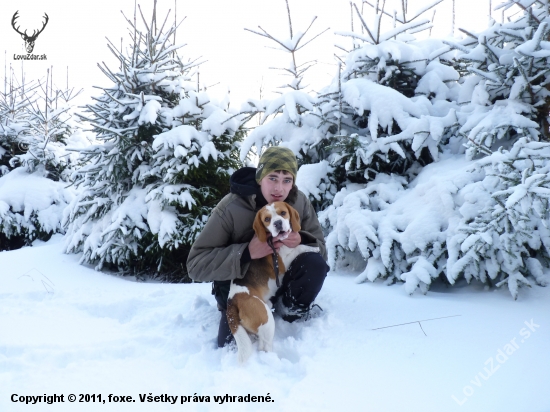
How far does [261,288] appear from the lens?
2.35 metres

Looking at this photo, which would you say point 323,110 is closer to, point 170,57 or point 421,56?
point 421,56

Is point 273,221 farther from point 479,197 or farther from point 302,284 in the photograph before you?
point 479,197

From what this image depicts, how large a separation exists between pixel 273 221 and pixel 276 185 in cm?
30

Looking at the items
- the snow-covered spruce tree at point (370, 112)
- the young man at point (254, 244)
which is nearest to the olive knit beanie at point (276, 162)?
the young man at point (254, 244)

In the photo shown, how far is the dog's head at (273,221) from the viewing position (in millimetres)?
2225

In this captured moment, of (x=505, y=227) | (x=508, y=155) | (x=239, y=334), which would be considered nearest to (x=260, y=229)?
(x=239, y=334)

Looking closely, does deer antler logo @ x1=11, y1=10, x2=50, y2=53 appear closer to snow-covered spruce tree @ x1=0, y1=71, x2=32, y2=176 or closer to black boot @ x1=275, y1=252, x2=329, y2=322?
snow-covered spruce tree @ x1=0, y1=71, x2=32, y2=176

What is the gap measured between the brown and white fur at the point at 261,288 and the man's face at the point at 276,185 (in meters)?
0.16

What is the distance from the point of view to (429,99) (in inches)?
158

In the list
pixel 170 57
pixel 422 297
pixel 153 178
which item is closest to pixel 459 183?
pixel 422 297

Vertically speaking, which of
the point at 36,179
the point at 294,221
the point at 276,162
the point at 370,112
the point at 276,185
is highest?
the point at 370,112

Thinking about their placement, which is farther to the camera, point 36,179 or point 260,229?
point 36,179

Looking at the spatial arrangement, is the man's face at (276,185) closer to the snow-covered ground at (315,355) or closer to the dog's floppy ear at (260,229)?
the dog's floppy ear at (260,229)

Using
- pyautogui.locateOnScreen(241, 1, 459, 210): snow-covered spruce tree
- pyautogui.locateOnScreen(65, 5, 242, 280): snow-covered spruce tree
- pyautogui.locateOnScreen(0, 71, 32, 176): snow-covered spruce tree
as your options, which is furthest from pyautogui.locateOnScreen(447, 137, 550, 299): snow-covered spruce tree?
pyautogui.locateOnScreen(0, 71, 32, 176): snow-covered spruce tree
